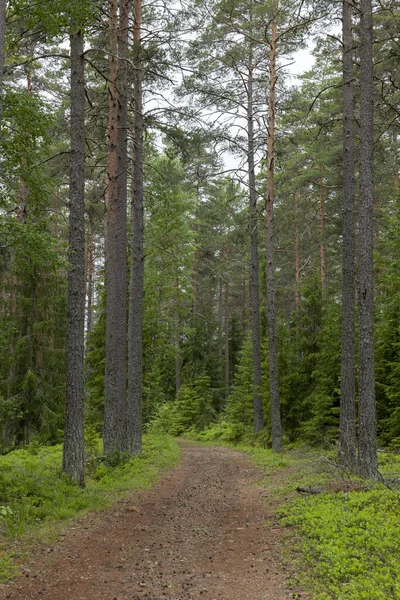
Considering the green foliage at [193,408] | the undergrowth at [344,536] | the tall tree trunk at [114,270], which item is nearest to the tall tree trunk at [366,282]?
the undergrowth at [344,536]

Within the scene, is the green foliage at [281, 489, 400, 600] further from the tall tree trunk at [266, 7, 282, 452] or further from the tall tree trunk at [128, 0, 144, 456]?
the tall tree trunk at [266, 7, 282, 452]

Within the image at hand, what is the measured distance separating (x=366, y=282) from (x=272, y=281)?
24.0 ft

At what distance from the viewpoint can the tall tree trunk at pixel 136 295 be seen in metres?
14.1

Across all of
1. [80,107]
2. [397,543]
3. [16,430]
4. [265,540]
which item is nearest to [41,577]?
[265,540]

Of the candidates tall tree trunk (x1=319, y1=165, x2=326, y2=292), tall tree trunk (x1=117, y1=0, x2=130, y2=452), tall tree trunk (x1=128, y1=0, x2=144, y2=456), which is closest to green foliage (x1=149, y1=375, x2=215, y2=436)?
tall tree trunk (x1=319, y1=165, x2=326, y2=292)

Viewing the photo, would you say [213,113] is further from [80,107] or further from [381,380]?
[381,380]

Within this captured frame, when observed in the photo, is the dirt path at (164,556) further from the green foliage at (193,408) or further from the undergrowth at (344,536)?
the green foliage at (193,408)

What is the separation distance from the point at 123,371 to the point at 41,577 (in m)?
8.92

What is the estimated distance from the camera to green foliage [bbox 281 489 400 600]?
4547 mm

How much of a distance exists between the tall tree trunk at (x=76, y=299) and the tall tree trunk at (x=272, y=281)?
8.17m

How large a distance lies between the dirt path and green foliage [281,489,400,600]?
16.4 inches

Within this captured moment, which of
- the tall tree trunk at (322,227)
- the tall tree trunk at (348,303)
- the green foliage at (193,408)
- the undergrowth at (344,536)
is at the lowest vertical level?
the green foliage at (193,408)

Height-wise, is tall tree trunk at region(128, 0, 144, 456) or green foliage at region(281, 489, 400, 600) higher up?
tall tree trunk at region(128, 0, 144, 456)

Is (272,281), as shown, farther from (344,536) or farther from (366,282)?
(344,536)
